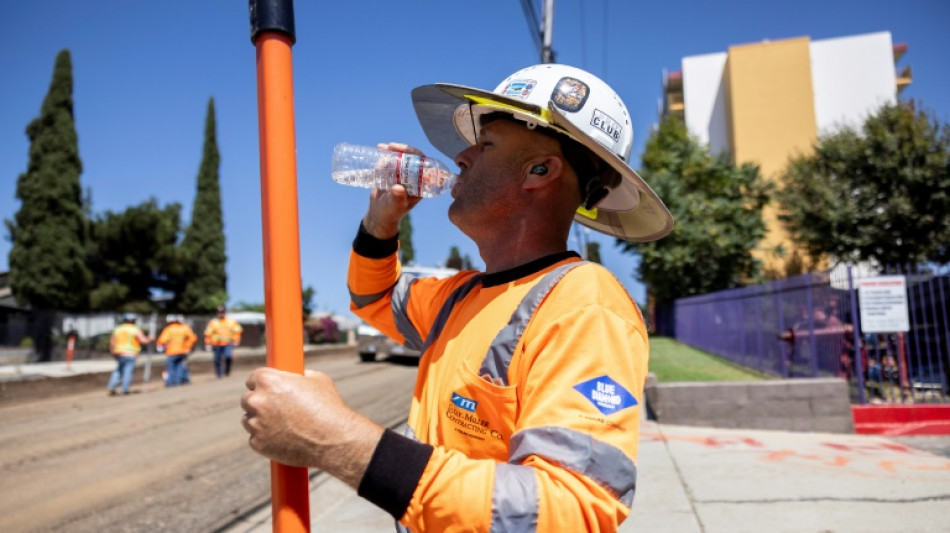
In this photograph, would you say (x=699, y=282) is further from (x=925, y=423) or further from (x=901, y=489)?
(x=901, y=489)

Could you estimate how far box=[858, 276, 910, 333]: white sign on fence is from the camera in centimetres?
872

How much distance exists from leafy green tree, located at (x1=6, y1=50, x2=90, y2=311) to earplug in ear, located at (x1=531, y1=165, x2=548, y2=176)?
31.1m

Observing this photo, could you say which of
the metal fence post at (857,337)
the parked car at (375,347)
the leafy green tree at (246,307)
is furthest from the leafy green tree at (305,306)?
the metal fence post at (857,337)

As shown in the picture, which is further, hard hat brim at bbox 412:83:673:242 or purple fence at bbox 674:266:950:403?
purple fence at bbox 674:266:950:403

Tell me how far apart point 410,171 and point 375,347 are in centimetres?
2140

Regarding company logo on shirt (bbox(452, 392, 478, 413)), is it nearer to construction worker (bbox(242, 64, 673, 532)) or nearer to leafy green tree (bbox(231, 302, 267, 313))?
construction worker (bbox(242, 64, 673, 532))

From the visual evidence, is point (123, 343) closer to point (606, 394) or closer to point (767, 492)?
point (767, 492)

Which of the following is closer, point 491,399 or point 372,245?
point 491,399

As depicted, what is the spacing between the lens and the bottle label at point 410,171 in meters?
2.01

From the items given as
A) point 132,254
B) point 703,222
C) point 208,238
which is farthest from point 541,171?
point 208,238

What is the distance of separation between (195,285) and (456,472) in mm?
40523

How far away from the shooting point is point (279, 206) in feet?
4.48

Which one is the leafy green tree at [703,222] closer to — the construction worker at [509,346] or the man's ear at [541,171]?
the construction worker at [509,346]

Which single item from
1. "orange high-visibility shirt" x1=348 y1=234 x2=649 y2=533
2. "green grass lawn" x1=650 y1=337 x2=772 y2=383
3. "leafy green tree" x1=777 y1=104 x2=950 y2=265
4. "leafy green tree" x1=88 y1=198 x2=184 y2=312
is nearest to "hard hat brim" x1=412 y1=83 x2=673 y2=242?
"orange high-visibility shirt" x1=348 y1=234 x2=649 y2=533
